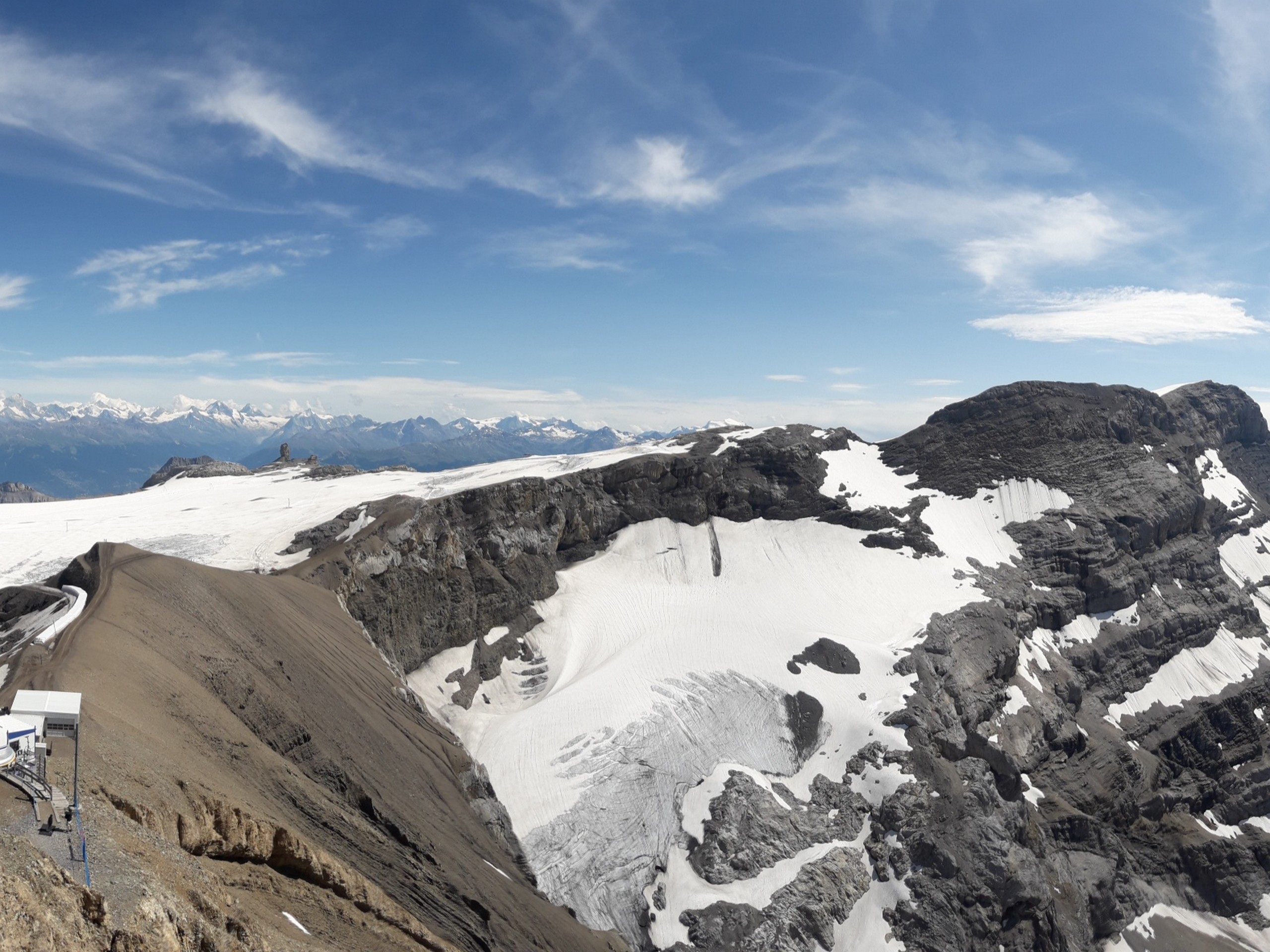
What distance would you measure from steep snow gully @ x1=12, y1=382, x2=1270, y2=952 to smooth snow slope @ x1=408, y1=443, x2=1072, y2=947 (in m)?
0.25

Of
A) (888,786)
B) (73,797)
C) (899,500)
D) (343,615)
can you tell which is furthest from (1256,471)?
(73,797)

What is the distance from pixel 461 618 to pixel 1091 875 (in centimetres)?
5317

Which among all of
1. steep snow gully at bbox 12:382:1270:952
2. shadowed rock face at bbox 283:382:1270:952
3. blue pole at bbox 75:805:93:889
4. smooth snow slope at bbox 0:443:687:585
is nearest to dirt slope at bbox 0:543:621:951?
blue pole at bbox 75:805:93:889

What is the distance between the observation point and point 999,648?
64.3m

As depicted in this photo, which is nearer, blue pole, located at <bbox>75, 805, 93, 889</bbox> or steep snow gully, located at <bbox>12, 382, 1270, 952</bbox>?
blue pole, located at <bbox>75, 805, 93, 889</bbox>

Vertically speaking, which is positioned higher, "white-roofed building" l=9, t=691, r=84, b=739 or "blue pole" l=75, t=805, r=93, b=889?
"white-roofed building" l=9, t=691, r=84, b=739

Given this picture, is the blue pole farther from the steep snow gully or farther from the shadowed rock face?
the shadowed rock face

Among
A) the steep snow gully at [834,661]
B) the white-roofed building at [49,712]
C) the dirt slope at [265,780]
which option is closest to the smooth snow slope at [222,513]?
the steep snow gully at [834,661]

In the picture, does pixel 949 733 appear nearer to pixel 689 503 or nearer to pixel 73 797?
pixel 689 503

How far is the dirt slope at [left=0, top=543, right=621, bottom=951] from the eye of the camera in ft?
49.3

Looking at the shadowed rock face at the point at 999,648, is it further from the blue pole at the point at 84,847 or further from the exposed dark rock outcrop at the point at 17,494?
the exposed dark rock outcrop at the point at 17,494

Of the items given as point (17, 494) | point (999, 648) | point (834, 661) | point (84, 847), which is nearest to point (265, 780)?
point (84, 847)

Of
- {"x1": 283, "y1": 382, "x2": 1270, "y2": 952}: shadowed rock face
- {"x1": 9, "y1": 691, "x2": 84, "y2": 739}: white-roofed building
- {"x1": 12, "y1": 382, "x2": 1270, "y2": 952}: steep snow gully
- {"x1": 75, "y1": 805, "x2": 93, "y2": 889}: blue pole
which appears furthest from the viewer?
{"x1": 283, "y1": 382, "x2": 1270, "y2": 952}: shadowed rock face

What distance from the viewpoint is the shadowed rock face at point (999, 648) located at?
44.9 m
